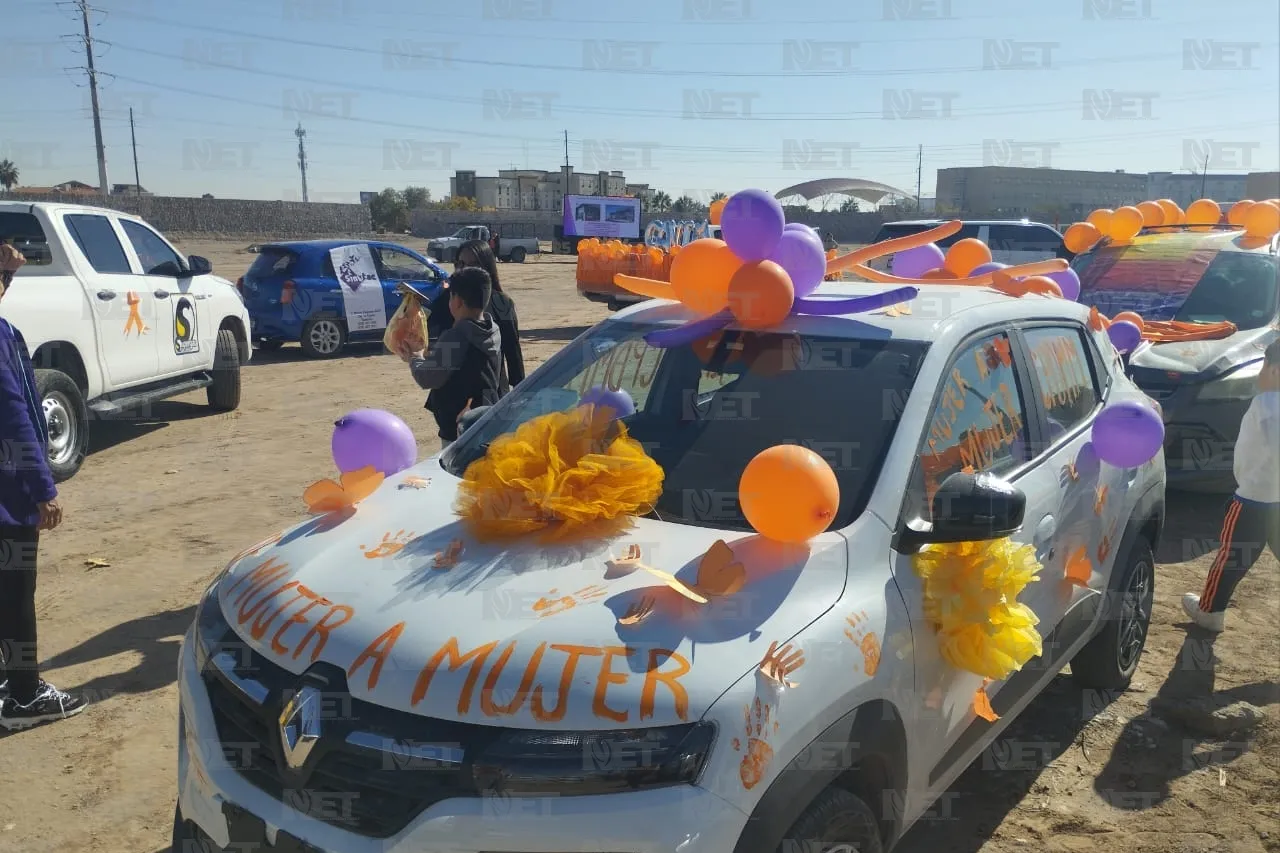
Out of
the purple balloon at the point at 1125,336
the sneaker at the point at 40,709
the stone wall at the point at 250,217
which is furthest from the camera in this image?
the stone wall at the point at 250,217

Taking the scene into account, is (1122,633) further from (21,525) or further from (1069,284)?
(21,525)

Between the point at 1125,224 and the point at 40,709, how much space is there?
872cm

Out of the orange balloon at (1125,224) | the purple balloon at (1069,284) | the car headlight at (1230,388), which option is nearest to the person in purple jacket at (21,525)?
the purple balloon at (1069,284)

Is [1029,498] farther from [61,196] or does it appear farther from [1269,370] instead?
[61,196]

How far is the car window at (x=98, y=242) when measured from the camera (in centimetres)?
789

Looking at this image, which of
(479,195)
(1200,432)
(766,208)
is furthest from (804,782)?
(479,195)

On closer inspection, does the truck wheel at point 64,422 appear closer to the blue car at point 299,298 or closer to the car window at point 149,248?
the car window at point 149,248

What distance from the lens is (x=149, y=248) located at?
887cm

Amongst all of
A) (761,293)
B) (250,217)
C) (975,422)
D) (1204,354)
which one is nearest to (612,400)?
(761,293)

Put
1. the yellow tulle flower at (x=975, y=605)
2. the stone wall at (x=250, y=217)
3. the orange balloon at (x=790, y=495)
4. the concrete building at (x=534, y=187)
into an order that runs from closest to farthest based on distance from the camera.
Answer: the orange balloon at (x=790, y=495)
the yellow tulle flower at (x=975, y=605)
the stone wall at (x=250, y=217)
the concrete building at (x=534, y=187)

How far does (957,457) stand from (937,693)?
0.71 metres

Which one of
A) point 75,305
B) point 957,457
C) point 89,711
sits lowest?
point 89,711

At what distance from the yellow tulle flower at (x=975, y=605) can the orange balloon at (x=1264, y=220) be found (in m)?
7.16

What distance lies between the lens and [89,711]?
404 centimetres
